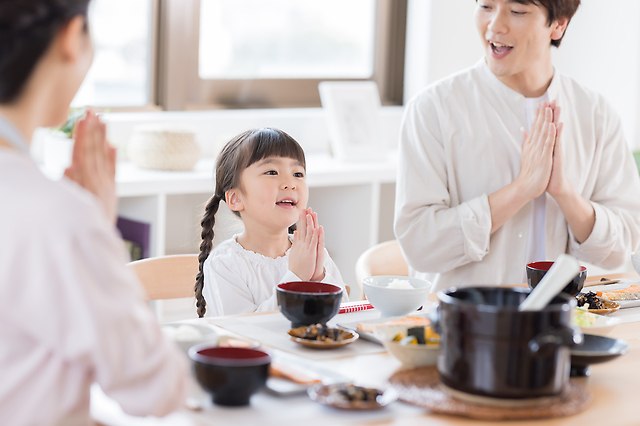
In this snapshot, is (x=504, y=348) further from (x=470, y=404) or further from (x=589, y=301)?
(x=589, y=301)

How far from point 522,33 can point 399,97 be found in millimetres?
2099

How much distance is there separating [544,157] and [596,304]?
1.72ft

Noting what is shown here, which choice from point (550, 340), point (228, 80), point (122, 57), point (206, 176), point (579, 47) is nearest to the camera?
point (550, 340)

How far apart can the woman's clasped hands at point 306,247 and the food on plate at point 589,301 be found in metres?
0.52

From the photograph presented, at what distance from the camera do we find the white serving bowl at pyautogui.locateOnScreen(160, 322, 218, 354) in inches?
46.3

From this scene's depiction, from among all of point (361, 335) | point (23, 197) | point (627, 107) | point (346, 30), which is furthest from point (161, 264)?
point (627, 107)

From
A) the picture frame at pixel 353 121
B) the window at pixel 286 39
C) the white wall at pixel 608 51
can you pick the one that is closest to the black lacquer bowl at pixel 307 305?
the picture frame at pixel 353 121

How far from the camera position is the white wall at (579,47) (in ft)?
12.5

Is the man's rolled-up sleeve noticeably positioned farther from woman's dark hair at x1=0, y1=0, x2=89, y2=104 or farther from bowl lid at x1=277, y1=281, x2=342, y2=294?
woman's dark hair at x1=0, y1=0, x2=89, y2=104

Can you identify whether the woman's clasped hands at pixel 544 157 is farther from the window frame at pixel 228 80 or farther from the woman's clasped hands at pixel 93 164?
the window frame at pixel 228 80

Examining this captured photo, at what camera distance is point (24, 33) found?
832 millimetres

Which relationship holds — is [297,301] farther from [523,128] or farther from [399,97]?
[399,97]

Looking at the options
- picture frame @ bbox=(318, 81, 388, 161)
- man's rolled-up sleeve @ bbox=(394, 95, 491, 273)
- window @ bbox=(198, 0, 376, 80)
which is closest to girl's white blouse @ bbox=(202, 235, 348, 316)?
man's rolled-up sleeve @ bbox=(394, 95, 491, 273)

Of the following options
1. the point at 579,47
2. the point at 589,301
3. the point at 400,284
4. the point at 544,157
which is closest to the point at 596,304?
the point at 589,301
